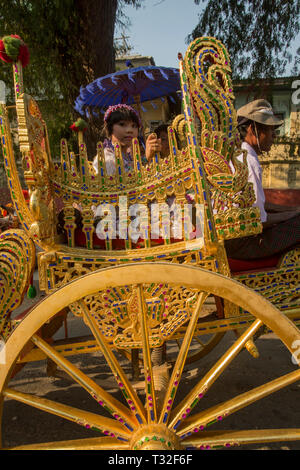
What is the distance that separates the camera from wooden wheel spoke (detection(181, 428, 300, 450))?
3.81ft

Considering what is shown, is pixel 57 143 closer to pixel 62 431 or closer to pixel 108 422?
pixel 62 431

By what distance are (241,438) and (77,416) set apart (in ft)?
1.96

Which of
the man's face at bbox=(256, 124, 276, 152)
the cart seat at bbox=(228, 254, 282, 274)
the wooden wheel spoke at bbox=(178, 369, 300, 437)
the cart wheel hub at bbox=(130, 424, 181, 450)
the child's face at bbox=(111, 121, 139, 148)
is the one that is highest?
the child's face at bbox=(111, 121, 139, 148)

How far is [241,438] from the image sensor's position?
118cm

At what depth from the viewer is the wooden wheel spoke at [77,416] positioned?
3.98 feet

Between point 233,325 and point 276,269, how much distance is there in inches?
13.8

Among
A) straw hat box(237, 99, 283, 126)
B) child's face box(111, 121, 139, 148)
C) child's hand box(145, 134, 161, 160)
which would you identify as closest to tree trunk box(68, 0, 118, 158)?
child's face box(111, 121, 139, 148)

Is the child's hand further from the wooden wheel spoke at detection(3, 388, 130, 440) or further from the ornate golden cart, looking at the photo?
the wooden wheel spoke at detection(3, 388, 130, 440)

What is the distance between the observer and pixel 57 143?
5617 mm

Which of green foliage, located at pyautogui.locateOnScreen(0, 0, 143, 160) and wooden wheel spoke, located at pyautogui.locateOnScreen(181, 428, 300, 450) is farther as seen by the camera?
green foliage, located at pyautogui.locateOnScreen(0, 0, 143, 160)

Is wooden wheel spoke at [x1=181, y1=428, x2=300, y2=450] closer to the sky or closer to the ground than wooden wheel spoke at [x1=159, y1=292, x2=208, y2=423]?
closer to the ground

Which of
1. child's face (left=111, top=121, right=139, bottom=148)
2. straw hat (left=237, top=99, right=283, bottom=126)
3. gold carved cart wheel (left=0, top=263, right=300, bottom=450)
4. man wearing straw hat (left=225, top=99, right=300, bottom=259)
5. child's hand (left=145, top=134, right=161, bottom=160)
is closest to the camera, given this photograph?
gold carved cart wheel (left=0, top=263, right=300, bottom=450)

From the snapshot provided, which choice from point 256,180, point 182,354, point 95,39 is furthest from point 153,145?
point 95,39

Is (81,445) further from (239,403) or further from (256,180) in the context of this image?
(256,180)
